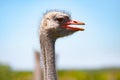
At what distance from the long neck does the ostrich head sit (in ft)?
0.20

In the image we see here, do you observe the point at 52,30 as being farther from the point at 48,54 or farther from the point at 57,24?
the point at 48,54

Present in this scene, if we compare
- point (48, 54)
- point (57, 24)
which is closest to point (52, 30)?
point (57, 24)

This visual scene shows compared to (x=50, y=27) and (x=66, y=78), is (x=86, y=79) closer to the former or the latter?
(x=66, y=78)

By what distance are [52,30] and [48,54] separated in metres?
0.24

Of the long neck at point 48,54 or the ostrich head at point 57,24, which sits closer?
the long neck at point 48,54

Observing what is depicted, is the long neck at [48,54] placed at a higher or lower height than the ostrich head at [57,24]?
lower

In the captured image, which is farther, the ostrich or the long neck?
the ostrich

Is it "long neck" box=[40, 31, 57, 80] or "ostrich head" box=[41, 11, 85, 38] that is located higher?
"ostrich head" box=[41, 11, 85, 38]

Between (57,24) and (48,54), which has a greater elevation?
(57,24)

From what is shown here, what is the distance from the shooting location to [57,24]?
553cm

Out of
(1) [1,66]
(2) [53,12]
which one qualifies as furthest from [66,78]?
(2) [53,12]

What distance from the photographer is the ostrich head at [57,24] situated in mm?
5496

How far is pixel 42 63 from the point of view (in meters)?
5.35

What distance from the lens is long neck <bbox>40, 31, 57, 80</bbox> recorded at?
17.2ft
